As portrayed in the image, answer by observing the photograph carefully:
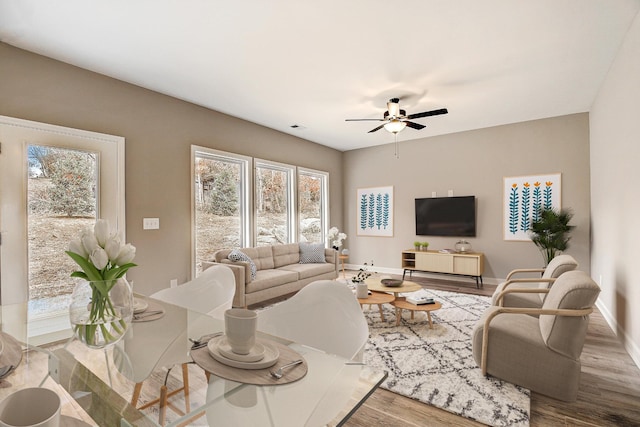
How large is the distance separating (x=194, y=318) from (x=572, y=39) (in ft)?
12.7

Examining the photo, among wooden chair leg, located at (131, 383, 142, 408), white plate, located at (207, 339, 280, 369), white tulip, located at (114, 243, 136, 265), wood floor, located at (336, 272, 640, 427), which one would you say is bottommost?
wood floor, located at (336, 272, 640, 427)

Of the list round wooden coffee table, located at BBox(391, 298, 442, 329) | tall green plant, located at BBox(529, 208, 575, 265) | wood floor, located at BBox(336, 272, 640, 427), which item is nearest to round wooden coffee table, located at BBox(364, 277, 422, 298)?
round wooden coffee table, located at BBox(391, 298, 442, 329)

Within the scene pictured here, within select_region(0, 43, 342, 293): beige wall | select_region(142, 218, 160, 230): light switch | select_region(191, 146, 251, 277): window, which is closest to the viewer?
select_region(0, 43, 342, 293): beige wall

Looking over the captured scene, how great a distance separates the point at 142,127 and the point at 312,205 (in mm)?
3718

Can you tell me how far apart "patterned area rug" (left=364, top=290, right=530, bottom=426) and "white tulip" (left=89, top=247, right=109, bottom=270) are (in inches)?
79.8

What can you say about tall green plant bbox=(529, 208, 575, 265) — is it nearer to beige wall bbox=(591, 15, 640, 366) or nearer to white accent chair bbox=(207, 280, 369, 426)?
beige wall bbox=(591, 15, 640, 366)

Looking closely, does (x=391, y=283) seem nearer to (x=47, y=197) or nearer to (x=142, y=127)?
(x=142, y=127)

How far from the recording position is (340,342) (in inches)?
58.1

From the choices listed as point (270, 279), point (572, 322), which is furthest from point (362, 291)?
point (572, 322)

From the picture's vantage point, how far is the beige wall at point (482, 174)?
206 inches

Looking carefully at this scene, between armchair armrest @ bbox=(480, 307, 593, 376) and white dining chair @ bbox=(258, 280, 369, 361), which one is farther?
armchair armrest @ bbox=(480, 307, 593, 376)

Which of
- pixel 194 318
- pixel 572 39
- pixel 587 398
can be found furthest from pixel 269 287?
pixel 572 39

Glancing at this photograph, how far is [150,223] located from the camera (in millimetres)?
4055

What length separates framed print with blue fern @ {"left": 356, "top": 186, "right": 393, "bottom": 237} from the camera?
7.12 m
